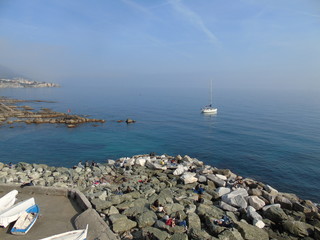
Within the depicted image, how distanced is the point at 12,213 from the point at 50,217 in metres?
1.57

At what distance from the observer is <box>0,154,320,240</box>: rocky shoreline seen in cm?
1077

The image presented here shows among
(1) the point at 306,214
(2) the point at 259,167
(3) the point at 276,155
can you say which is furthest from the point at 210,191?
(3) the point at 276,155

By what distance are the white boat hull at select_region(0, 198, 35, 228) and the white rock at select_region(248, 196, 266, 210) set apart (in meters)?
12.7

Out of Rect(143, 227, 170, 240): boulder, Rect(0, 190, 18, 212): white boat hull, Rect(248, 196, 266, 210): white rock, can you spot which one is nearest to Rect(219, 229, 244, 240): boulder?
Rect(143, 227, 170, 240): boulder

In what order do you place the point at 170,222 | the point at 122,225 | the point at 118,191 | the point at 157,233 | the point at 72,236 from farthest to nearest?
1. the point at 118,191
2. the point at 170,222
3. the point at 122,225
4. the point at 157,233
5. the point at 72,236

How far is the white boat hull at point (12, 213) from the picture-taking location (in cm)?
922

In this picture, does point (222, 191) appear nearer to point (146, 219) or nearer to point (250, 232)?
point (250, 232)

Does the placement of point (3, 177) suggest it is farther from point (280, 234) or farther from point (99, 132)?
point (99, 132)

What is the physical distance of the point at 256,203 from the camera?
559 inches

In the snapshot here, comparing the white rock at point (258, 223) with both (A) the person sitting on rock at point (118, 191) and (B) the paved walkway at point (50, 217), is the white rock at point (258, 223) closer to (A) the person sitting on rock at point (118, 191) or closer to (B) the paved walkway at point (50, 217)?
(A) the person sitting on rock at point (118, 191)

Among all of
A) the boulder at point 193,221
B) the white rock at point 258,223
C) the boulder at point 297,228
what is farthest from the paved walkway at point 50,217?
the boulder at point 297,228

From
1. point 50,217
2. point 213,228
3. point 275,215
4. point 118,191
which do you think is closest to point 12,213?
point 50,217

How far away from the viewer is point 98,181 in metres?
18.6

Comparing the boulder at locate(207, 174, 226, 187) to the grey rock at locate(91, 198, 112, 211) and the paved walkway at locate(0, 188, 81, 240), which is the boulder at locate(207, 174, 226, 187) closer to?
the grey rock at locate(91, 198, 112, 211)
